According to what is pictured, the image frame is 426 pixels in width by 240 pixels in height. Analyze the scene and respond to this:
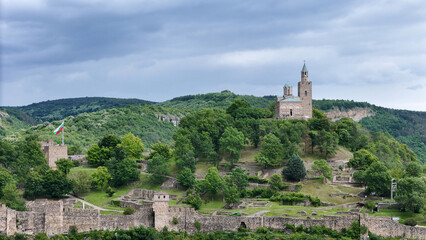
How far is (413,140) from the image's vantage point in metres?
151

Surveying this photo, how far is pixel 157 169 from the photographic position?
7162 cm

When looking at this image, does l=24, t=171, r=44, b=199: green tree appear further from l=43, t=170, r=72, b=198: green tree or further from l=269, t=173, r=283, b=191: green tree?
l=269, t=173, r=283, b=191: green tree

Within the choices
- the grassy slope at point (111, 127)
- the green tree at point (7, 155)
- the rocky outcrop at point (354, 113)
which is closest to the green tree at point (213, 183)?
the green tree at point (7, 155)

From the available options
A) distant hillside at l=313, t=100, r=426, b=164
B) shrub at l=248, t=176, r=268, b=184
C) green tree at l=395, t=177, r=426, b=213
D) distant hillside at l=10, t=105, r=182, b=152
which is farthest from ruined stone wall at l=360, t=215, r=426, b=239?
distant hillside at l=313, t=100, r=426, b=164

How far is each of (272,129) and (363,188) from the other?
1645 cm

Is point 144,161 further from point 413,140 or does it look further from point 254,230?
point 413,140

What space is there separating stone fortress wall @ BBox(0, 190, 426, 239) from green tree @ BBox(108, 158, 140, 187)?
11455mm

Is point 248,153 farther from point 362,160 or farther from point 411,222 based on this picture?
point 411,222

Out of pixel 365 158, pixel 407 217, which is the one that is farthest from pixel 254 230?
pixel 365 158

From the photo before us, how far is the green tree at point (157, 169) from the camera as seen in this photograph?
71.7 meters

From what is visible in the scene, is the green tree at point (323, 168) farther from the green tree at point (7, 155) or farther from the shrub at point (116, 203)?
the green tree at point (7, 155)

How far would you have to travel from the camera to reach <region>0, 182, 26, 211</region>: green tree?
5910 cm

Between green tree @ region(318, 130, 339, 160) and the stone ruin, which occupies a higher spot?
the stone ruin

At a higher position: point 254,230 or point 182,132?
point 182,132
